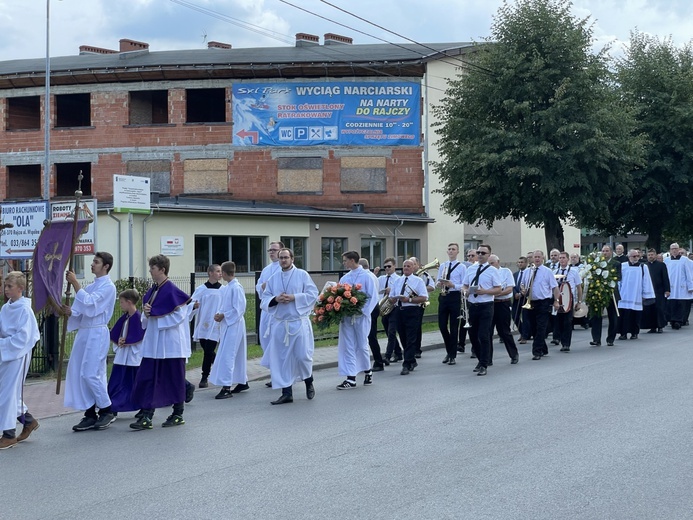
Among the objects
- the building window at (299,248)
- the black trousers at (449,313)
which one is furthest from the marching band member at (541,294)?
the building window at (299,248)

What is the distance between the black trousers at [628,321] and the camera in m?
20.9

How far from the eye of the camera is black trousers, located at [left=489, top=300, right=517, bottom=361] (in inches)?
643

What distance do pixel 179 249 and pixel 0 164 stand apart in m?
18.0

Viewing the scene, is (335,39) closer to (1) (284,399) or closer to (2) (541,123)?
(2) (541,123)

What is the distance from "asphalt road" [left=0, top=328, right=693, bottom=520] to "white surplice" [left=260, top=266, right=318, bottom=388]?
17.5 inches

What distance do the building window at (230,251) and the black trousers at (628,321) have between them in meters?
19.4

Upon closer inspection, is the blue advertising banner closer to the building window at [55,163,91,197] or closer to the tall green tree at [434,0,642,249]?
the building window at [55,163,91,197]

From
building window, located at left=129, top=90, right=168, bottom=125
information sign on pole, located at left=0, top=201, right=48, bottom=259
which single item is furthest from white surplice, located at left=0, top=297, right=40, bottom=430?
building window, located at left=129, top=90, right=168, bottom=125

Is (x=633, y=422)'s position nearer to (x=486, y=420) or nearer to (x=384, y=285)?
(x=486, y=420)

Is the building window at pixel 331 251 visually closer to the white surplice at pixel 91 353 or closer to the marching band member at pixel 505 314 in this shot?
the marching band member at pixel 505 314

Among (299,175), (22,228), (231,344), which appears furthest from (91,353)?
(299,175)

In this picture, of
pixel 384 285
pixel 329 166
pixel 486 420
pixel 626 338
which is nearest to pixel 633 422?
pixel 486 420

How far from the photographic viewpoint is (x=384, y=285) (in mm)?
16797

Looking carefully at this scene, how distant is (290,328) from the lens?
501 inches
